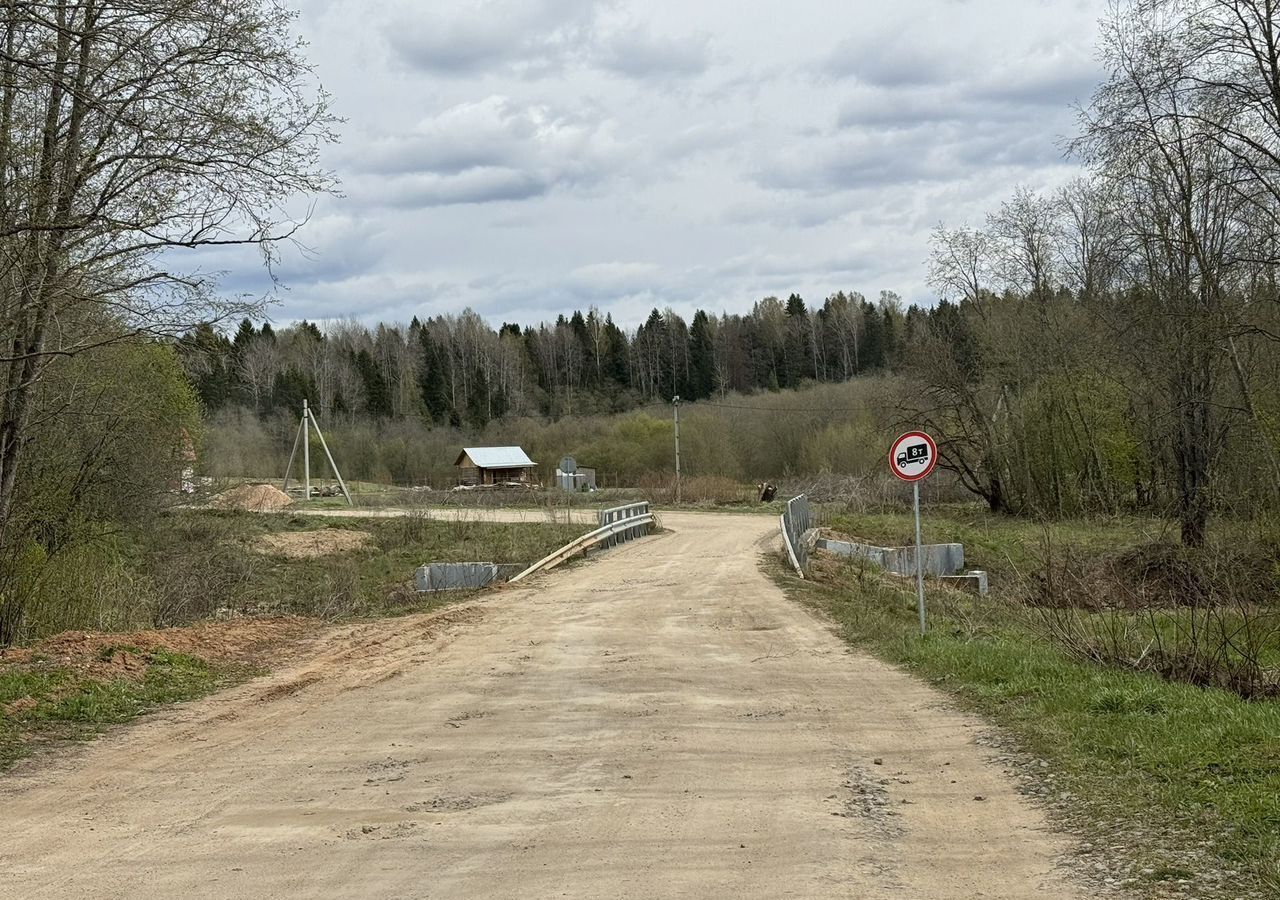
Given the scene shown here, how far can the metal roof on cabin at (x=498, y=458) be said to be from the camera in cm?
8806

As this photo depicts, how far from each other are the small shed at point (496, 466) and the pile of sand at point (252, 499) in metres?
29.0

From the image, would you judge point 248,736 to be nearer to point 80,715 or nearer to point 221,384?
point 80,715

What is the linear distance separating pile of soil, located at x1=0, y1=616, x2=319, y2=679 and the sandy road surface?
4.12 ft

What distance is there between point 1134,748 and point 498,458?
272 feet

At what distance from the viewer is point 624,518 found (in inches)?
1473

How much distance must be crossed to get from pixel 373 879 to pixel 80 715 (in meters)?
5.83

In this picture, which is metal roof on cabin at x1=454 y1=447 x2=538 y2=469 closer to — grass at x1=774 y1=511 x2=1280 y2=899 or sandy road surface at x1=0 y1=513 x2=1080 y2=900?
grass at x1=774 y1=511 x2=1280 y2=899

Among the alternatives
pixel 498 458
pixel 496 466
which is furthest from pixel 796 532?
pixel 498 458

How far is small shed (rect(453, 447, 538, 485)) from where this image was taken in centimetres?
8838

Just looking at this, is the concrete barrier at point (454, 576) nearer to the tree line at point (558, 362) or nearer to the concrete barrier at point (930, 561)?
the concrete barrier at point (930, 561)

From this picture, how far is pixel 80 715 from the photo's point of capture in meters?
10.0

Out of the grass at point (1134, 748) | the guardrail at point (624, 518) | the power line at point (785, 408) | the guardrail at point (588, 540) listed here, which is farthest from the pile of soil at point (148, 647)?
the power line at point (785, 408)

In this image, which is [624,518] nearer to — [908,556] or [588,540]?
[588,540]

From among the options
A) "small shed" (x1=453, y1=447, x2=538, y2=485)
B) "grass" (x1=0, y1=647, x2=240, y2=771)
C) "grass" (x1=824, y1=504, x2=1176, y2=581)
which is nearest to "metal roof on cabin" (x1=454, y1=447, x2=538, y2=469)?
"small shed" (x1=453, y1=447, x2=538, y2=485)
